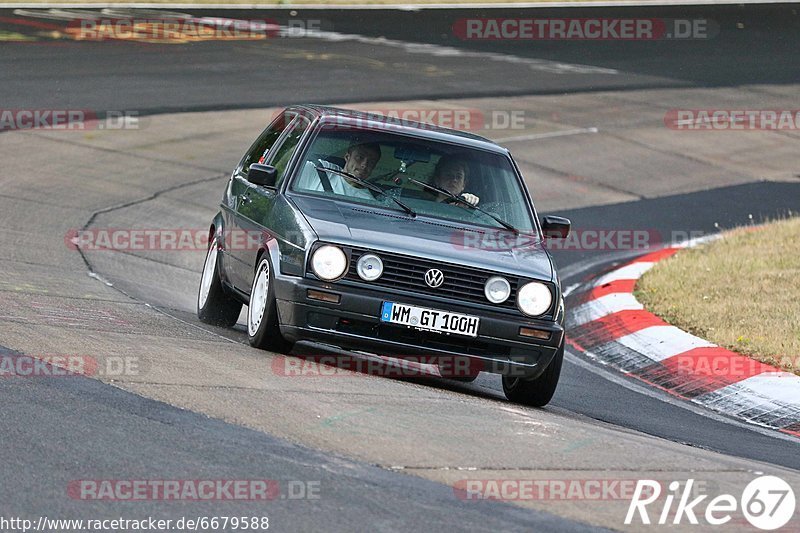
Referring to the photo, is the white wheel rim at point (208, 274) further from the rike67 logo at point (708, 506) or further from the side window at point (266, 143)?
the rike67 logo at point (708, 506)

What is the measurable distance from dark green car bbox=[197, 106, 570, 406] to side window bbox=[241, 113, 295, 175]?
25 centimetres

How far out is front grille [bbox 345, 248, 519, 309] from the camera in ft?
24.8

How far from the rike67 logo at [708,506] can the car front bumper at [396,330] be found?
6.17ft

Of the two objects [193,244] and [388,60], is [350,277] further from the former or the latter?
[388,60]

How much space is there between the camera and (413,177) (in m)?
8.62

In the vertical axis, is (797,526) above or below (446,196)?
below

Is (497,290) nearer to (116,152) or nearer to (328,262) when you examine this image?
(328,262)

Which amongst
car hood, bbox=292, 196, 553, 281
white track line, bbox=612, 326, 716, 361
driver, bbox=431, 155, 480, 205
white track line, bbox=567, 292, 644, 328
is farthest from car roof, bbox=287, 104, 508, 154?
white track line, bbox=567, 292, 644, 328

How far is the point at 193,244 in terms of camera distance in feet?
44.2

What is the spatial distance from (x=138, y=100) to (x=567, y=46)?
1105 centimetres

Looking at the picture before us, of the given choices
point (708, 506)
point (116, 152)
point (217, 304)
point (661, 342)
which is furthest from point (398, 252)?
point (116, 152)

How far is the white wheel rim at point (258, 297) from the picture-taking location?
26.4 ft

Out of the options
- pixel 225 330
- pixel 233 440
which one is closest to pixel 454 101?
pixel 225 330

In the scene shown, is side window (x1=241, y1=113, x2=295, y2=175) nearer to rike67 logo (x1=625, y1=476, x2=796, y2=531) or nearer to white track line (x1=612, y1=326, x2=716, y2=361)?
white track line (x1=612, y1=326, x2=716, y2=361)
